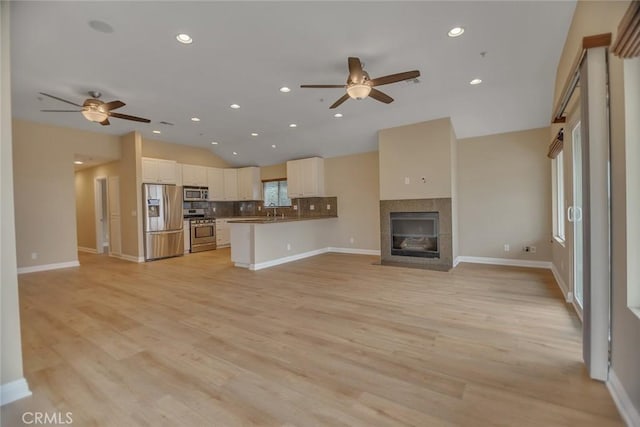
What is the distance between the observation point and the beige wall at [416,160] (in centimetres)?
518

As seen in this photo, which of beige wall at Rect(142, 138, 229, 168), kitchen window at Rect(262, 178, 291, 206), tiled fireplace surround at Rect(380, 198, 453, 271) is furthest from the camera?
kitchen window at Rect(262, 178, 291, 206)

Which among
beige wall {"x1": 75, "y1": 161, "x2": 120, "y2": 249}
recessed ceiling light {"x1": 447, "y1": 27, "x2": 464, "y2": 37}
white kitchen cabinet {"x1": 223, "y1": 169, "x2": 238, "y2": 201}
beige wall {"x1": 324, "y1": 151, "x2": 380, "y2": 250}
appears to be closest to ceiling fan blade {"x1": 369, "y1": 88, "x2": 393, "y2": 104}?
recessed ceiling light {"x1": 447, "y1": 27, "x2": 464, "y2": 37}

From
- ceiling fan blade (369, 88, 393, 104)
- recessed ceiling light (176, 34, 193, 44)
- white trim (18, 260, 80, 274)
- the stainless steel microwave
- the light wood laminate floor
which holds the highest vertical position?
recessed ceiling light (176, 34, 193, 44)

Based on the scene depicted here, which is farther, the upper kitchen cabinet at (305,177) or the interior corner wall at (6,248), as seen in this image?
the upper kitchen cabinet at (305,177)

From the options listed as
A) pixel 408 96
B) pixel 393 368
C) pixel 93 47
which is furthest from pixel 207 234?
pixel 393 368

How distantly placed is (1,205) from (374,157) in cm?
629

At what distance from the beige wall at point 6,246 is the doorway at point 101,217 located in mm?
7250

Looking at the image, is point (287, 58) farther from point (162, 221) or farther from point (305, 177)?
point (162, 221)

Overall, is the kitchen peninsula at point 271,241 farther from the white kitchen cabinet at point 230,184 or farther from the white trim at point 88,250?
the white trim at point 88,250

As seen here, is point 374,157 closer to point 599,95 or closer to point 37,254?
point 599,95

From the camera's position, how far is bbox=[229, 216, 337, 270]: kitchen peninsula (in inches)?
216

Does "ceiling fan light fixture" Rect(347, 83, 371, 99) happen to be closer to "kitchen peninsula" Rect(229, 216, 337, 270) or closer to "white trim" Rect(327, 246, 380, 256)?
"kitchen peninsula" Rect(229, 216, 337, 270)

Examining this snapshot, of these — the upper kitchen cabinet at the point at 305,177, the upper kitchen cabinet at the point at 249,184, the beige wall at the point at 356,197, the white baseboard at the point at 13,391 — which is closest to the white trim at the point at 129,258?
the upper kitchen cabinet at the point at 249,184

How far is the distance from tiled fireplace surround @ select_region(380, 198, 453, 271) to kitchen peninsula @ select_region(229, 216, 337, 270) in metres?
1.82
